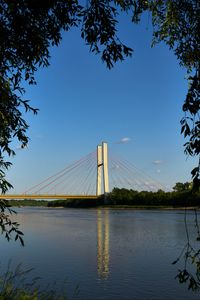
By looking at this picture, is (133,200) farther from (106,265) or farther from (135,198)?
(106,265)

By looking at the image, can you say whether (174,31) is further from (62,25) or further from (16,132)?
(16,132)

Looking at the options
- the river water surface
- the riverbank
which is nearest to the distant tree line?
the riverbank

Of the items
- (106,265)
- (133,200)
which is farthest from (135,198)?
(106,265)

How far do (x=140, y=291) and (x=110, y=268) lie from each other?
10.5ft

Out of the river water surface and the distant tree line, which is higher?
the distant tree line

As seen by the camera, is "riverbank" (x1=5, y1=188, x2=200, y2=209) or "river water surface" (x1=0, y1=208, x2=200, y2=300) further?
"riverbank" (x1=5, y1=188, x2=200, y2=209)

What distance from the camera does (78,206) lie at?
104m

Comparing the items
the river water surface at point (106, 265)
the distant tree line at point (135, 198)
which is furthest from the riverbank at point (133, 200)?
the river water surface at point (106, 265)

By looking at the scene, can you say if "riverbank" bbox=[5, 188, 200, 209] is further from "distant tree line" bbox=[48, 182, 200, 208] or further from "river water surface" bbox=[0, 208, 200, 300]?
"river water surface" bbox=[0, 208, 200, 300]

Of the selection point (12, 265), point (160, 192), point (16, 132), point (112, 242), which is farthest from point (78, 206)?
point (16, 132)

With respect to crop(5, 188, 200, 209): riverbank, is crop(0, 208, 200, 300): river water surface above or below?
below

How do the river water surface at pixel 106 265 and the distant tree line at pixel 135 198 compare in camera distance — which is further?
the distant tree line at pixel 135 198

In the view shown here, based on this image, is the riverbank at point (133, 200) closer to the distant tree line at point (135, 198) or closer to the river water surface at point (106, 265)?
the distant tree line at point (135, 198)

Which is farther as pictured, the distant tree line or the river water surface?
the distant tree line
